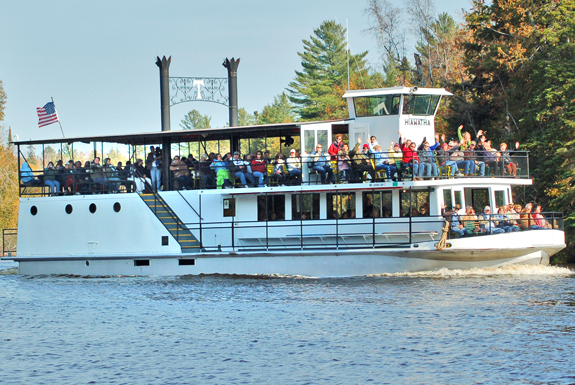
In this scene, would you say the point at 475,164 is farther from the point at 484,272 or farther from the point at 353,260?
the point at 353,260

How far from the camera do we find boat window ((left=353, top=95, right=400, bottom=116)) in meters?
25.8

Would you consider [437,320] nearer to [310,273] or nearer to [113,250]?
[310,273]

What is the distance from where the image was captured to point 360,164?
2344cm

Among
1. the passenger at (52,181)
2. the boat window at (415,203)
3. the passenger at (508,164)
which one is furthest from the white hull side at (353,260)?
the passenger at (52,181)

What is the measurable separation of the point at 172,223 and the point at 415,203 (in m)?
8.09

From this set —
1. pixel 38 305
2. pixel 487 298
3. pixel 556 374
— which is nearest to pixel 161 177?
pixel 38 305

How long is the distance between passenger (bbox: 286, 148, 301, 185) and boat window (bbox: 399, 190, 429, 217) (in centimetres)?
329

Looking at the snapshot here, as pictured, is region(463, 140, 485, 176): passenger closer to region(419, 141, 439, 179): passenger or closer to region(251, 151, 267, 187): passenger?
region(419, 141, 439, 179): passenger

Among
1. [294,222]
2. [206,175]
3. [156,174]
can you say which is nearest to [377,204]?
[294,222]

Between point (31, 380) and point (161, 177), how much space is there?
13401 millimetres

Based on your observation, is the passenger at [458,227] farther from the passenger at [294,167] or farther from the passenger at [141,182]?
the passenger at [141,182]

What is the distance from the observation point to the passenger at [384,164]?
23.2 m

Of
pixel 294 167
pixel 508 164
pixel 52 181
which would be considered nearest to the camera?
pixel 508 164

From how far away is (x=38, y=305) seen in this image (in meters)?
22.0
